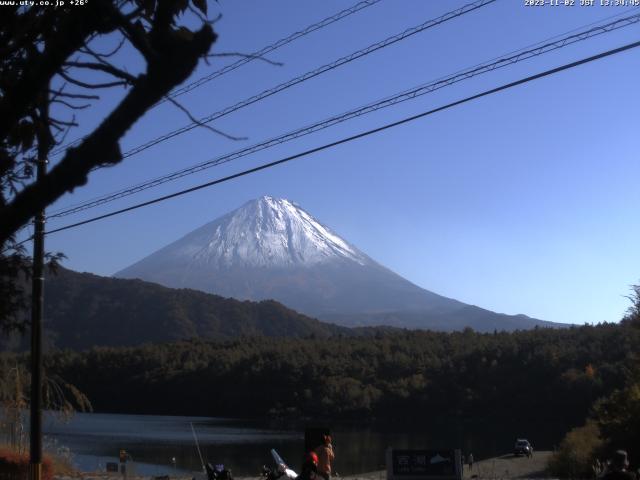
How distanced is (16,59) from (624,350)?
7171 cm

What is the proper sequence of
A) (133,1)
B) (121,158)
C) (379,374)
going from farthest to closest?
1. (379,374)
2. (133,1)
3. (121,158)

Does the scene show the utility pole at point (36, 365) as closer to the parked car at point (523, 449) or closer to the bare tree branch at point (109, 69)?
the bare tree branch at point (109, 69)

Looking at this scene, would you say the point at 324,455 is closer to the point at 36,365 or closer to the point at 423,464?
the point at 423,464

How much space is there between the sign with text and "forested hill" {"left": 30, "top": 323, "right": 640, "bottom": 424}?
53.0 m

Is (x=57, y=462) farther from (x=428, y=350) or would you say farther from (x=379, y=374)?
(x=428, y=350)

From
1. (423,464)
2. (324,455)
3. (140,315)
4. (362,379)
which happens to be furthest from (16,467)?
(140,315)

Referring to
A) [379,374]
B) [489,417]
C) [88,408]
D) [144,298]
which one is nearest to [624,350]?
[489,417]

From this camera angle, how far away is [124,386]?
7750 cm

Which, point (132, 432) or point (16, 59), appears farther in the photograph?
point (132, 432)

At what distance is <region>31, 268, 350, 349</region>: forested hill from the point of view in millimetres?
124500

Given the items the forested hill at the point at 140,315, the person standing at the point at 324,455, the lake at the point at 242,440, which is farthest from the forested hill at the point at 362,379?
the person standing at the point at 324,455

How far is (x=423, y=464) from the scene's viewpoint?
56.4ft

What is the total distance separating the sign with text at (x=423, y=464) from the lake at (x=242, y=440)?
12394 mm

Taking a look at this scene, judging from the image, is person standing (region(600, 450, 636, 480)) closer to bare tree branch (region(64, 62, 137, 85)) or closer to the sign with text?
bare tree branch (region(64, 62, 137, 85))
